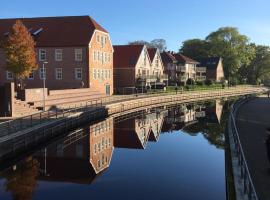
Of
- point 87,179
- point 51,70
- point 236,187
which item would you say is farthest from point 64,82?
point 236,187

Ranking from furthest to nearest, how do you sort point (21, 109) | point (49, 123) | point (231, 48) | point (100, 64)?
point (231, 48), point (100, 64), point (21, 109), point (49, 123)

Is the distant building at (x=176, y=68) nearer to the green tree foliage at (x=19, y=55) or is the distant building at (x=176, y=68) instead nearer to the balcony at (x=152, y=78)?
the balcony at (x=152, y=78)

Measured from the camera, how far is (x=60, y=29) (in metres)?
60.7

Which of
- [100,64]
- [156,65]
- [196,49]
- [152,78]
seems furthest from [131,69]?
[196,49]

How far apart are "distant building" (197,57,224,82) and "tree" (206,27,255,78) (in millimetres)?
2004

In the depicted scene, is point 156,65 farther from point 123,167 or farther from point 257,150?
point 257,150

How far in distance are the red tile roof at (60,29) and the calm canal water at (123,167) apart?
2538 centimetres

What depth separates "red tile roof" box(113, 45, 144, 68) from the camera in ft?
238

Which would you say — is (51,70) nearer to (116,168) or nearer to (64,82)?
(64,82)

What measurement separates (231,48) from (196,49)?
16961mm

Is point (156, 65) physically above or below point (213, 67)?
below

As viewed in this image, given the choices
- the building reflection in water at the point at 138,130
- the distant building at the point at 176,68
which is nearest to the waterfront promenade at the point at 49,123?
the building reflection in water at the point at 138,130

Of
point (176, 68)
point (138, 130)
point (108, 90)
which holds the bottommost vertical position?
point (138, 130)

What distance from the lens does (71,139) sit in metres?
29.2
